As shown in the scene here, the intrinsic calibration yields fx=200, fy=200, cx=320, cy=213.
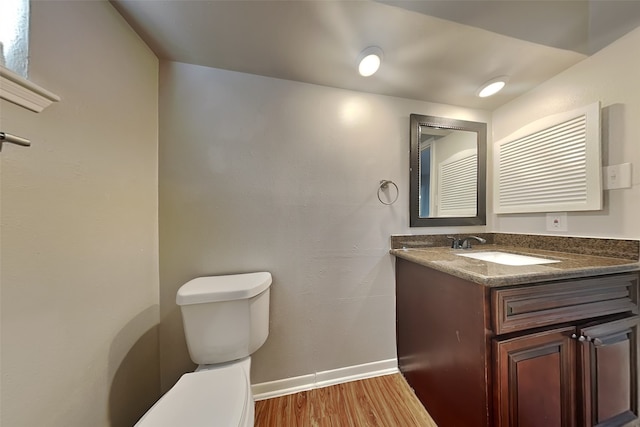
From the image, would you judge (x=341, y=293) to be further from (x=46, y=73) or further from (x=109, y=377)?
(x=46, y=73)

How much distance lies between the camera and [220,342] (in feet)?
3.20

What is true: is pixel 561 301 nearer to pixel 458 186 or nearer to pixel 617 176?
pixel 617 176

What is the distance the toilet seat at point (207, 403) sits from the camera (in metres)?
0.67

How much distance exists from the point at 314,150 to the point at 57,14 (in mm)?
1102

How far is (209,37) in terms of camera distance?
101 cm

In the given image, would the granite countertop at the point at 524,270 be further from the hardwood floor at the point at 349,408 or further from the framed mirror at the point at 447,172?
the hardwood floor at the point at 349,408

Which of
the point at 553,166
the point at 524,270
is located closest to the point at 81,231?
the point at 524,270

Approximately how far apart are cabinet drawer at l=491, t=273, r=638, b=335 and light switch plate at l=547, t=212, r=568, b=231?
0.36 meters

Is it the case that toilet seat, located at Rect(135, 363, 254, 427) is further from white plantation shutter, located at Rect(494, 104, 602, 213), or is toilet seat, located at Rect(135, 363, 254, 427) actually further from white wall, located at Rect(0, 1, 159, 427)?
white plantation shutter, located at Rect(494, 104, 602, 213)

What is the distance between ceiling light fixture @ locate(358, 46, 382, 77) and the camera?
1.05 m

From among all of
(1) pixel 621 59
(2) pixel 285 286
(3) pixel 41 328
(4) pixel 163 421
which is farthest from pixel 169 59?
(1) pixel 621 59

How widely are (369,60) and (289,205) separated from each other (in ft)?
3.05

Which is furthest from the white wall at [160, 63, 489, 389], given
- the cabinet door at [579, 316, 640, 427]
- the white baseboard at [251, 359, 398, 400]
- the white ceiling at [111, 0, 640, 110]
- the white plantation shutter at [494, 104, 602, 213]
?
the cabinet door at [579, 316, 640, 427]

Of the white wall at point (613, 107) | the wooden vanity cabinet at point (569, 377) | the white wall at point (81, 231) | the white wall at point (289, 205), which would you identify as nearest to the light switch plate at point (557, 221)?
the white wall at point (613, 107)
